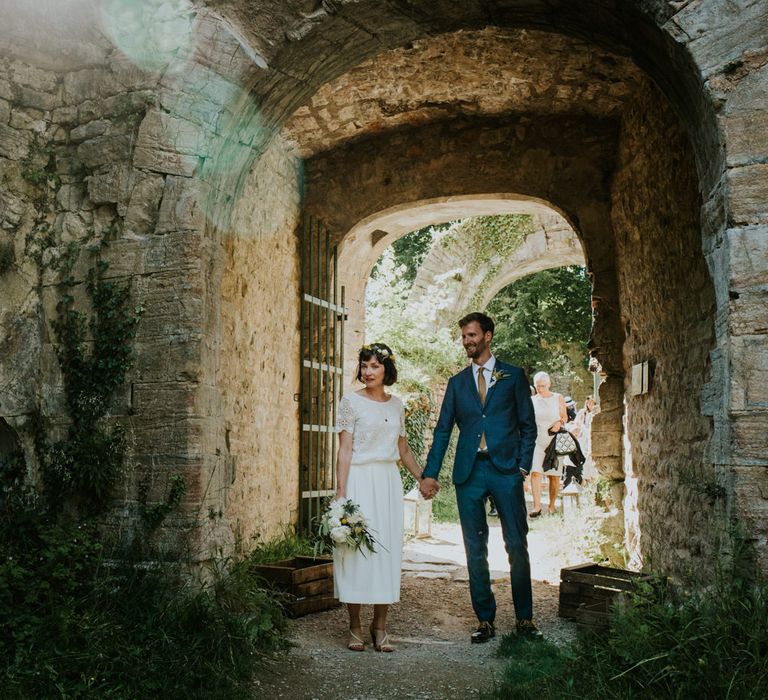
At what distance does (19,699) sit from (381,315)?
402 inches

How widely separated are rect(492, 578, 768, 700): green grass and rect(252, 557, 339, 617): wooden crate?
2.01m

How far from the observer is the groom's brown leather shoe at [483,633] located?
4723 mm

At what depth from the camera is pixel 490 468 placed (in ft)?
15.5

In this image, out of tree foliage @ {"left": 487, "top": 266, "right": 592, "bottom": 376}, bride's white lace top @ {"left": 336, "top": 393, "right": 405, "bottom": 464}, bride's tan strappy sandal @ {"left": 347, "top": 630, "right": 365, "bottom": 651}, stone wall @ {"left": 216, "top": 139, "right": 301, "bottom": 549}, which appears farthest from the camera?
tree foliage @ {"left": 487, "top": 266, "right": 592, "bottom": 376}

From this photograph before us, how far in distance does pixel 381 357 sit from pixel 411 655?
1.73 m

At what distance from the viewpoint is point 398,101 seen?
6.73 metres

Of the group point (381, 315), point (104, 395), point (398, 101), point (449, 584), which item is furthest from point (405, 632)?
point (381, 315)

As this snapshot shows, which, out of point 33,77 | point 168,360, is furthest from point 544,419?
point 33,77

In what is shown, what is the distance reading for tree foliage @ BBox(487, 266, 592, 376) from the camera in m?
16.4

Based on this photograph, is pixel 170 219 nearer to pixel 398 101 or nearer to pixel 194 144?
pixel 194 144

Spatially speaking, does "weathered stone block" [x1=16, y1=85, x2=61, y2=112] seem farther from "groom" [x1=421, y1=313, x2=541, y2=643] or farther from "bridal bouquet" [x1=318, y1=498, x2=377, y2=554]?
"bridal bouquet" [x1=318, y1=498, x2=377, y2=554]

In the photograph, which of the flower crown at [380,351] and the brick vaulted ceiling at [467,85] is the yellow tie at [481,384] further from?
the brick vaulted ceiling at [467,85]

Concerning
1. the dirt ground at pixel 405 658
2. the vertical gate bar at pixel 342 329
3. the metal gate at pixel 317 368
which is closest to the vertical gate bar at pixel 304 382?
the metal gate at pixel 317 368

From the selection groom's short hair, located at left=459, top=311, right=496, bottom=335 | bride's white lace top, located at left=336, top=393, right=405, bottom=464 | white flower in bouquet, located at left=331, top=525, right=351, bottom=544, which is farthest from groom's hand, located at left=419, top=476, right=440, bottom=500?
groom's short hair, located at left=459, top=311, right=496, bottom=335
